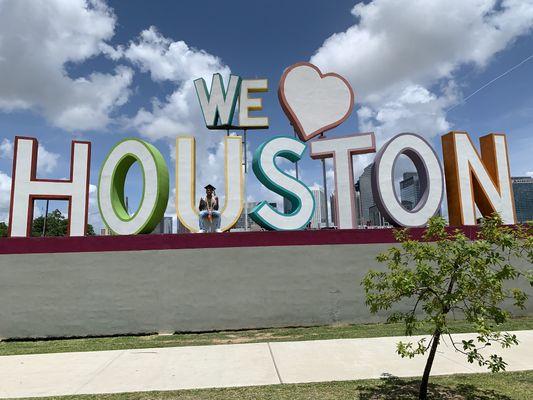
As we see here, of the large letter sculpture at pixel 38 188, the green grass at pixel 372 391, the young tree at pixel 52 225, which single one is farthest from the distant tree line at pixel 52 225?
the green grass at pixel 372 391

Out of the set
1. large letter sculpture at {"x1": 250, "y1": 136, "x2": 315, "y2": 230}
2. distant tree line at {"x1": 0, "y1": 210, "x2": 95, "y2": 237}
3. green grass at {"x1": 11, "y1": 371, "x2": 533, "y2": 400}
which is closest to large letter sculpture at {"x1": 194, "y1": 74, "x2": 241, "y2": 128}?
large letter sculpture at {"x1": 250, "y1": 136, "x2": 315, "y2": 230}

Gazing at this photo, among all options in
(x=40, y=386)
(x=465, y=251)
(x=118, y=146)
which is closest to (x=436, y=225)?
(x=465, y=251)

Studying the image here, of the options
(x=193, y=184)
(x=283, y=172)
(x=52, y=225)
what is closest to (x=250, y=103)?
(x=283, y=172)

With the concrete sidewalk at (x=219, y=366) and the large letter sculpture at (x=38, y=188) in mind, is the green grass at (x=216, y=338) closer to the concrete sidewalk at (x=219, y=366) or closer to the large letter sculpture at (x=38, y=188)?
the concrete sidewalk at (x=219, y=366)

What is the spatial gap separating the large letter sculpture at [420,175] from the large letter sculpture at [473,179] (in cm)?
66

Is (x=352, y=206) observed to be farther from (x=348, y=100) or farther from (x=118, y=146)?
(x=118, y=146)

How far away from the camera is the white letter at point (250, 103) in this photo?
1487cm

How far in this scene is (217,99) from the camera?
15.0m

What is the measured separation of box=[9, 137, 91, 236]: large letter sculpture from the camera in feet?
40.9

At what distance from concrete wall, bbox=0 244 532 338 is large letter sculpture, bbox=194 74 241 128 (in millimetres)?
5115

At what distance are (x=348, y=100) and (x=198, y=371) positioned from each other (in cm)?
1066

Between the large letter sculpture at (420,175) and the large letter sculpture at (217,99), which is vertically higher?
the large letter sculpture at (217,99)

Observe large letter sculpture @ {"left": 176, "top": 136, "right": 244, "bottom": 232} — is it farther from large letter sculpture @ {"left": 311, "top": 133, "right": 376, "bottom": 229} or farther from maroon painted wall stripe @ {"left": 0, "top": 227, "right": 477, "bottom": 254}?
large letter sculpture @ {"left": 311, "top": 133, "right": 376, "bottom": 229}

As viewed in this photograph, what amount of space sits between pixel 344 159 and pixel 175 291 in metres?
6.74
